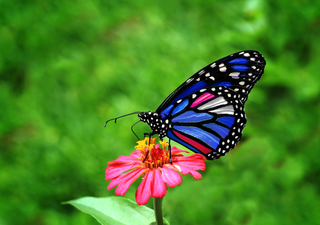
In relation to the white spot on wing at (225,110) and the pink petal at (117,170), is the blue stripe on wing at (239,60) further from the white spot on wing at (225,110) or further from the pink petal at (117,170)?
the pink petal at (117,170)

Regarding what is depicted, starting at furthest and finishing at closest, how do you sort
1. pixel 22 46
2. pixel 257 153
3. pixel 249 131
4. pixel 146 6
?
pixel 146 6 → pixel 22 46 → pixel 249 131 → pixel 257 153

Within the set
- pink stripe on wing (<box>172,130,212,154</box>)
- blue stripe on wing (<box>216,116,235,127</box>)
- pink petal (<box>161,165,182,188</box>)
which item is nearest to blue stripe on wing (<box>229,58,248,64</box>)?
blue stripe on wing (<box>216,116,235,127</box>)

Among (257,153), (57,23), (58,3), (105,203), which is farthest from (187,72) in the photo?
(58,3)

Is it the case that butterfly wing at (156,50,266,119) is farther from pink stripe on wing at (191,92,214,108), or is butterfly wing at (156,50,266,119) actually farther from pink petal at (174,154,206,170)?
pink petal at (174,154,206,170)

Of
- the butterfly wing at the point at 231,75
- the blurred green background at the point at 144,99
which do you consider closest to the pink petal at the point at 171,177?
the butterfly wing at the point at 231,75

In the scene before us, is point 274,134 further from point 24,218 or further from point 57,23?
point 57,23
